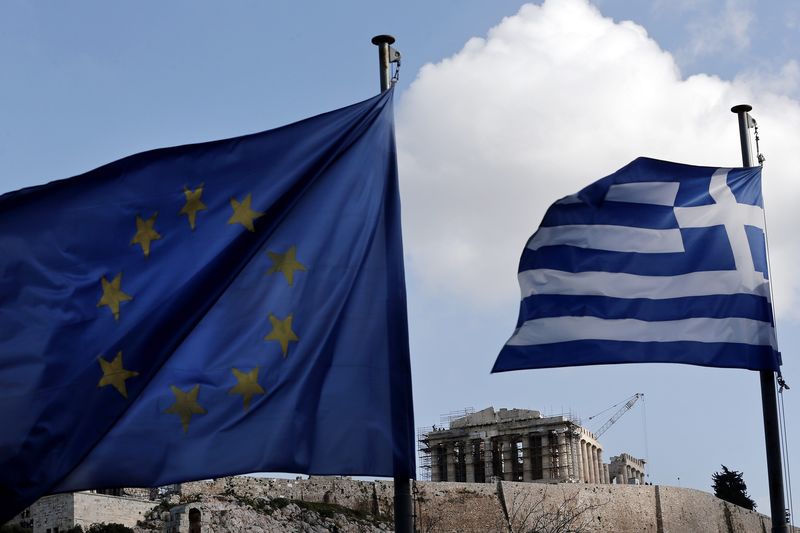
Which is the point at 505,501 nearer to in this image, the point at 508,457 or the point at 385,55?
the point at 508,457

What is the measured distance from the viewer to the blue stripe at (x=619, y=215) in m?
9.90

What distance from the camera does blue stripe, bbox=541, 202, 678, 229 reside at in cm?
990

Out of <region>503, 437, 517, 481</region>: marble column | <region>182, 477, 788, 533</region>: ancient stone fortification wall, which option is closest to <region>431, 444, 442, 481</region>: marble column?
<region>503, 437, 517, 481</region>: marble column

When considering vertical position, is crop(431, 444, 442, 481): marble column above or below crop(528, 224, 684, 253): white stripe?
above

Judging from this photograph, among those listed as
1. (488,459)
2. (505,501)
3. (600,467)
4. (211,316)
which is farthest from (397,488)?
(600,467)

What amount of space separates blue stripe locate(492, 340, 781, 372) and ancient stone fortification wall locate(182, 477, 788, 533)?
38.8 m

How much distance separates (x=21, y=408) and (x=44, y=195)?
142 cm

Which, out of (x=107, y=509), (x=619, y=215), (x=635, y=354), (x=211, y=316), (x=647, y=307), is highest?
(x=619, y=215)

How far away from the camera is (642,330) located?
9484 millimetres

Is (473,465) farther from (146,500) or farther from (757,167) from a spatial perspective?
(757,167)

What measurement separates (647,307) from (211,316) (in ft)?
10.2

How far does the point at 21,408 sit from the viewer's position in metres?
8.17

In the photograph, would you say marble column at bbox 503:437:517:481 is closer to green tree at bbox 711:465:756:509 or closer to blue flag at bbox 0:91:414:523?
green tree at bbox 711:465:756:509

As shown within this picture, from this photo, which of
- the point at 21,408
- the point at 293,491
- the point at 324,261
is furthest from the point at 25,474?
the point at 293,491
